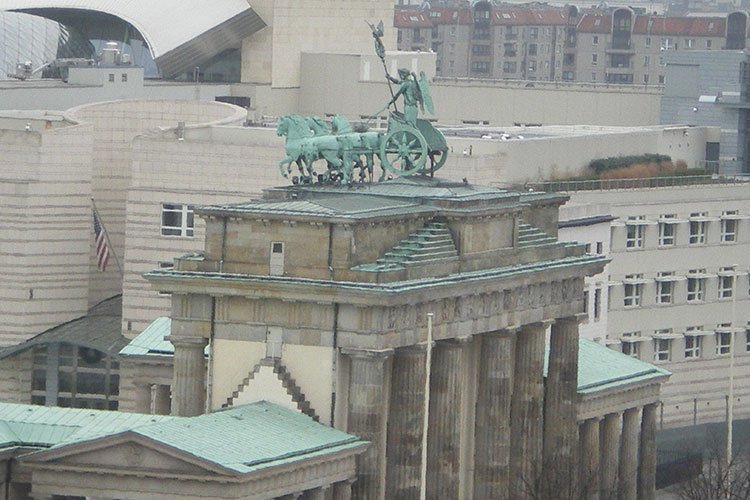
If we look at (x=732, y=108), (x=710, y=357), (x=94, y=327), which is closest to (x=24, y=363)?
(x=94, y=327)

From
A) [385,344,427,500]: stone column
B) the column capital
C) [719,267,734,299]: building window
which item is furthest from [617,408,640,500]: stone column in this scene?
[719,267,734,299]: building window

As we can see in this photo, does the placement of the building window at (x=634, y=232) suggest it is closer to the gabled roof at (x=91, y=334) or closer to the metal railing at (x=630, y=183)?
the metal railing at (x=630, y=183)

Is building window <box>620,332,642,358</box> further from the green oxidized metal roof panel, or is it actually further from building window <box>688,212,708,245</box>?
the green oxidized metal roof panel

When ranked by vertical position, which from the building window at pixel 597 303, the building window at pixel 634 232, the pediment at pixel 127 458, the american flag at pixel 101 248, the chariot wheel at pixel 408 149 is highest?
the chariot wheel at pixel 408 149

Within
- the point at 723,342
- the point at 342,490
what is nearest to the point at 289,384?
the point at 342,490

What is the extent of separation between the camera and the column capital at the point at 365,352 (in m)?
106

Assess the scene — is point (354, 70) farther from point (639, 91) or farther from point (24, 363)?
point (24, 363)

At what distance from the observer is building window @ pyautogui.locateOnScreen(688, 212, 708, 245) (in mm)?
159875

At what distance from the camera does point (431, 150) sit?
379ft

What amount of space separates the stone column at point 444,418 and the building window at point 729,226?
51.0 m

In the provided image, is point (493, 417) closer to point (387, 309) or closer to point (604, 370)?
point (387, 309)

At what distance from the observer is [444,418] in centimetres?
11181

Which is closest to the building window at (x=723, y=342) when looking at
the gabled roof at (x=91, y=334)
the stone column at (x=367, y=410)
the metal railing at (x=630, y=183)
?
the metal railing at (x=630, y=183)

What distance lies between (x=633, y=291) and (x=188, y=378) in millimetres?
50059
